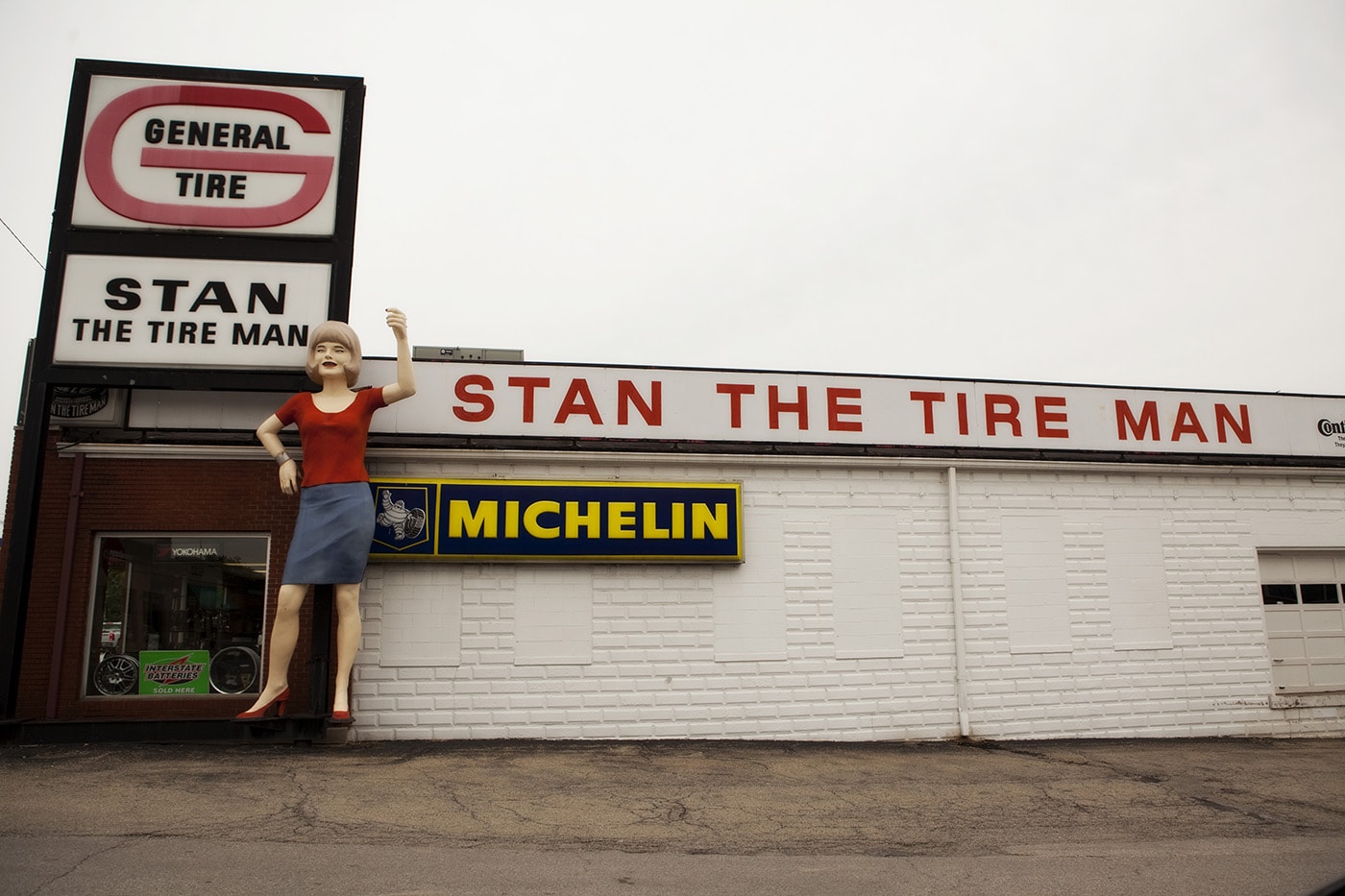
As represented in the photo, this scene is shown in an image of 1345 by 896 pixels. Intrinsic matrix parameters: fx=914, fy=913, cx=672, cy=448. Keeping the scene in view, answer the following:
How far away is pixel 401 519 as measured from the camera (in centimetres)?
953

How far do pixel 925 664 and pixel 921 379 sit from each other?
11.1 feet

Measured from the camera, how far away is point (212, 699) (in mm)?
9242

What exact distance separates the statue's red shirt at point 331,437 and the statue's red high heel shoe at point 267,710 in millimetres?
2029

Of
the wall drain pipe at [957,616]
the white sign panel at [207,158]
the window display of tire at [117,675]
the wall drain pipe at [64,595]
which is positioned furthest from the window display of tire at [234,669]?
the wall drain pipe at [957,616]

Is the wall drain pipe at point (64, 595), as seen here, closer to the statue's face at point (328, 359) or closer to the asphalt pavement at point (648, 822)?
the asphalt pavement at point (648, 822)

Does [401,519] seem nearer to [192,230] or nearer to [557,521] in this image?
[557,521]

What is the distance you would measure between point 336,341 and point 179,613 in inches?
134

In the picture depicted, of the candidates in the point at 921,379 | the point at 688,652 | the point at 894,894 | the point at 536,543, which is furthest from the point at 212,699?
the point at 921,379

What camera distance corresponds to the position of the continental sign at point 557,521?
9547mm

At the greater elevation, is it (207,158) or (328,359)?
(207,158)

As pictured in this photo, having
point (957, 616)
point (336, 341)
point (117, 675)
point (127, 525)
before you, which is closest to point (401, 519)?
point (336, 341)

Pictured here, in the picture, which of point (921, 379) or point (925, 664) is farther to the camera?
point (921, 379)

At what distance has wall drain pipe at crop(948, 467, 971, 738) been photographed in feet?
33.5

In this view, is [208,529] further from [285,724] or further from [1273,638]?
[1273,638]
